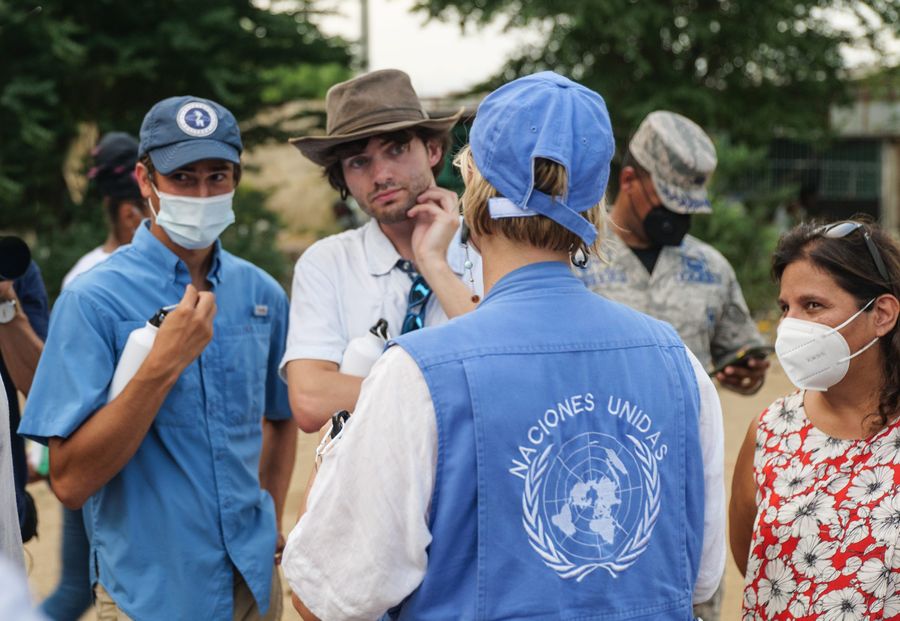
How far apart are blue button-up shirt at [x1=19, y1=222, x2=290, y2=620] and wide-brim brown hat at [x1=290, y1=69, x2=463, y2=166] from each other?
0.62m

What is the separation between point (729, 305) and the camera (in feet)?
15.0

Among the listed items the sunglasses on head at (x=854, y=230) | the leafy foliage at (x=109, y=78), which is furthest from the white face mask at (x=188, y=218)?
the leafy foliage at (x=109, y=78)

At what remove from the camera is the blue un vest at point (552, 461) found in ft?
6.49

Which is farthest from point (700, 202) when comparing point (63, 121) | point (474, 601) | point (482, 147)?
point (63, 121)

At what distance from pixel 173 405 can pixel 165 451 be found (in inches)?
5.4

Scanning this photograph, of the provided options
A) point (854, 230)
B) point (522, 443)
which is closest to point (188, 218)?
point (522, 443)

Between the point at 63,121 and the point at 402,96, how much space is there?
1268 cm

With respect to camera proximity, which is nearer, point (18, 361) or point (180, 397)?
point (180, 397)

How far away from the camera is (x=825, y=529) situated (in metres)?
2.90

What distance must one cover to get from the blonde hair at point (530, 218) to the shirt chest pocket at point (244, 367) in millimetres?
1526

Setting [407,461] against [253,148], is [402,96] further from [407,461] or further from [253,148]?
[253,148]

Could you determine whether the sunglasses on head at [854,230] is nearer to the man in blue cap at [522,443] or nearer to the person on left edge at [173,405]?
the man in blue cap at [522,443]

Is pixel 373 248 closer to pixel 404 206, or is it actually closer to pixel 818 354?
pixel 404 206

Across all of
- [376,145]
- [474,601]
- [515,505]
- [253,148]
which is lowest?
[253,148]
